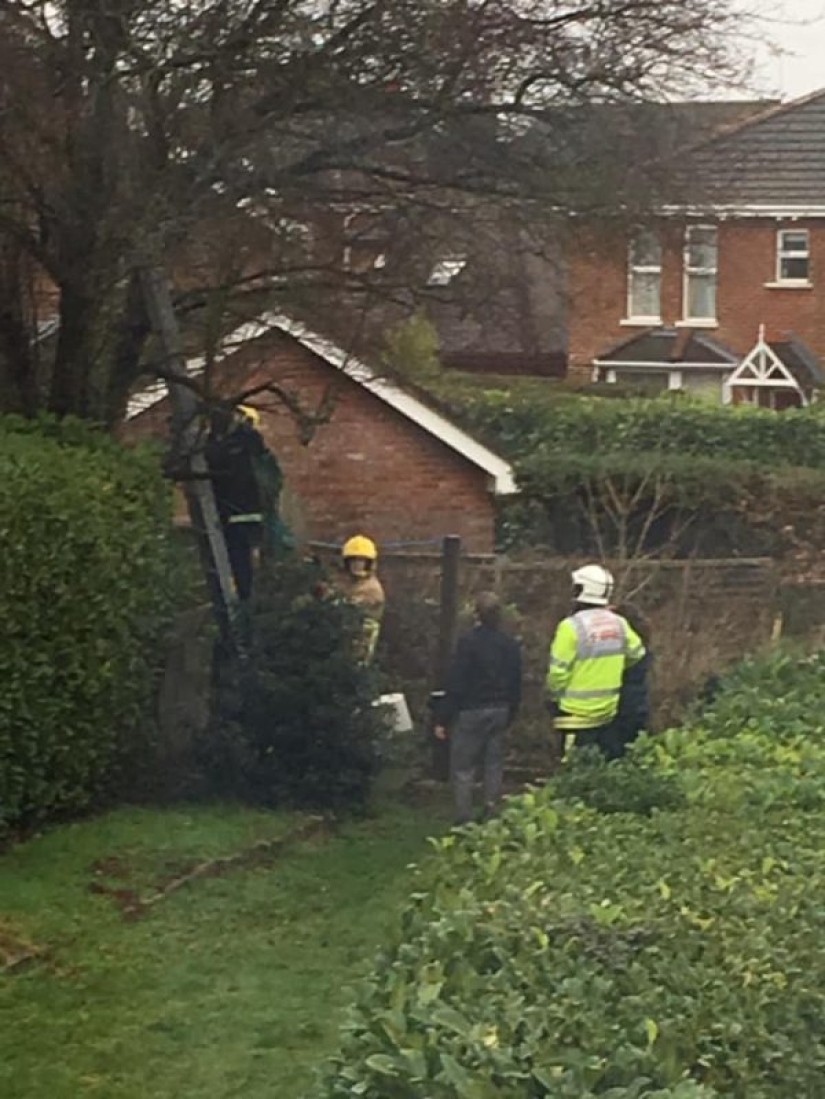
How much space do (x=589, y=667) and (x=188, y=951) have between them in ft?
10.7

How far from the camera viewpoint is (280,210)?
13258 millimetres

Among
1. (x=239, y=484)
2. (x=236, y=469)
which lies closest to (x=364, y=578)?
(x=239, y=484)

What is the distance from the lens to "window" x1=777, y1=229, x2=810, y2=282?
40219 mm

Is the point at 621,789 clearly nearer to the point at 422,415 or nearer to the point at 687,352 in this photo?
the point at 422,415

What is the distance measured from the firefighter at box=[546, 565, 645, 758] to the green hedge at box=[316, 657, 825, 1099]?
→ 5.01 m

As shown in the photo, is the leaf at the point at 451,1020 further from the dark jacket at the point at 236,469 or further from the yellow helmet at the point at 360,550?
the yellow helmet at the point at 360,550

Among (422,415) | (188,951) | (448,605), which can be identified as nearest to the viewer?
(188,951)

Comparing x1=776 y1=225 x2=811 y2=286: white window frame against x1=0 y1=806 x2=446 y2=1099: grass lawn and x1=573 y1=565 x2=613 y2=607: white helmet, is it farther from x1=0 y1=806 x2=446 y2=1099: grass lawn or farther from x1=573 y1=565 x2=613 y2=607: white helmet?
x1=573 y1=565 x2=613 y2=607: white helmet

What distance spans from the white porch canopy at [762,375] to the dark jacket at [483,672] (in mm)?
25383

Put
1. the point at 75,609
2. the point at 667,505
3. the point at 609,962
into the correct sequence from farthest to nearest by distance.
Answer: the point at 667,505 < the point at 75,609 < the point at 609,962

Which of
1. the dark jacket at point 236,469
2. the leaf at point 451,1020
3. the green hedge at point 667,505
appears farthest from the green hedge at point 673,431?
the leaf at point 451,1020

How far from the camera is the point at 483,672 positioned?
502 inches

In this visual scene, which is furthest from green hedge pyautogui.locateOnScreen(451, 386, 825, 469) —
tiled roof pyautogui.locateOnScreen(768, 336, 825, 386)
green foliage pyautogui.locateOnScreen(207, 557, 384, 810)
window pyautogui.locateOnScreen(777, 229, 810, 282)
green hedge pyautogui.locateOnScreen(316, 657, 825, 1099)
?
green hedge pyautogui.locateOnScreen(316, 657, 825, 1099)

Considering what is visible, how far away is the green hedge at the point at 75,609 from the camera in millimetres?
10578
